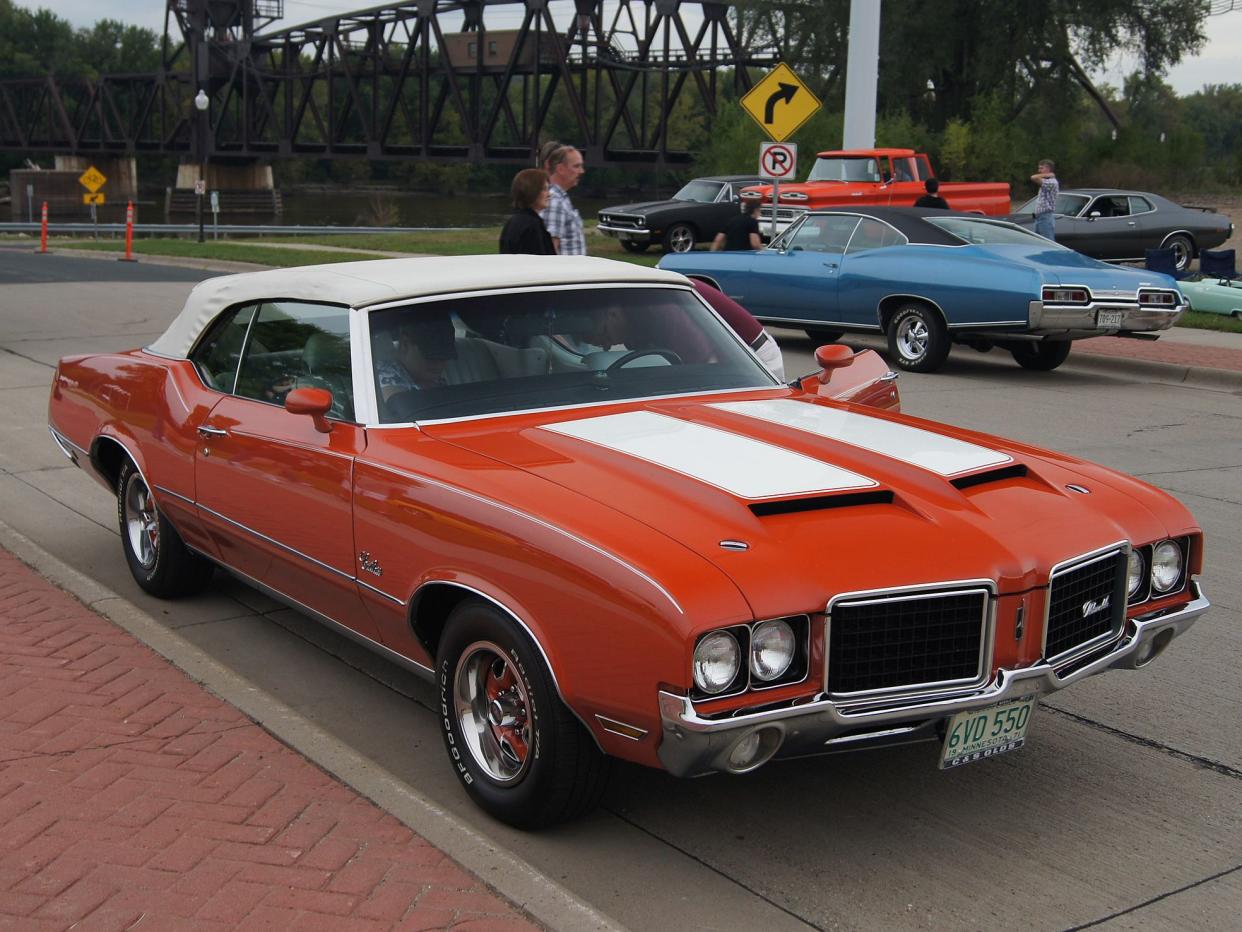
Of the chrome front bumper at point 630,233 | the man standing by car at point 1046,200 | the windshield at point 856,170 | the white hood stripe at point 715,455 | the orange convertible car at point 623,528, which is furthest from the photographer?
the chrome front bumper at point 630,233

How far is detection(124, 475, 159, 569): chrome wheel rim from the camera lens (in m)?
6.17

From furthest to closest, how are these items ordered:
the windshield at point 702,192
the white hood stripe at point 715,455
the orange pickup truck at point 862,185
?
the windshield at point 702,192 < the orange pickup truck at point 862,185 < the white hood stripe at point 715,455

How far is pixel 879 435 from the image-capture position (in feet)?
15.1

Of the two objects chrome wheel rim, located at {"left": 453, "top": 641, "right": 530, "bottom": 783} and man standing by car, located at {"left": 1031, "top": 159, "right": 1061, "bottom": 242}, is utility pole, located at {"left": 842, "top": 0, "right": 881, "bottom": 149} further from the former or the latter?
chrome wheel rim, located at {"left": 453, "top": 641, "right": 530, "bottom": 783}

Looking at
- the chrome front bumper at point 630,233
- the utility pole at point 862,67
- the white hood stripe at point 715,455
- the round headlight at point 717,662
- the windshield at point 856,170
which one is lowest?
the round headlight at point 717,662

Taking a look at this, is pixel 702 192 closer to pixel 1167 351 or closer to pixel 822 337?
pixel 822 337

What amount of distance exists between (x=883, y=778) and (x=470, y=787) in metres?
1.27

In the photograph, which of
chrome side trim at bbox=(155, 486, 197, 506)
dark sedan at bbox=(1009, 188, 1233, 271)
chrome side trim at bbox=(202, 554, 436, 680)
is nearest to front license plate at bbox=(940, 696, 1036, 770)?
chrome side trim at bbox=(202, 554, 436, 680)

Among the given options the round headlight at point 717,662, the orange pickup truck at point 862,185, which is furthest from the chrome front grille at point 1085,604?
the orange pickup truck at point 862,185

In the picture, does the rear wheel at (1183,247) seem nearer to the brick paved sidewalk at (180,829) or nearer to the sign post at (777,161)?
the sign post at (777,161)

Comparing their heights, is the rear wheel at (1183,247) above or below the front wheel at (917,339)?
above

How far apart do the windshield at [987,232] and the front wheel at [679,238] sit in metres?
15.0

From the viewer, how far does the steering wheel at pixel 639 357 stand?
5.10m

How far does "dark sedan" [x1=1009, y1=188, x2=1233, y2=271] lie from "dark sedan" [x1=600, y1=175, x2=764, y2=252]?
250 inches
